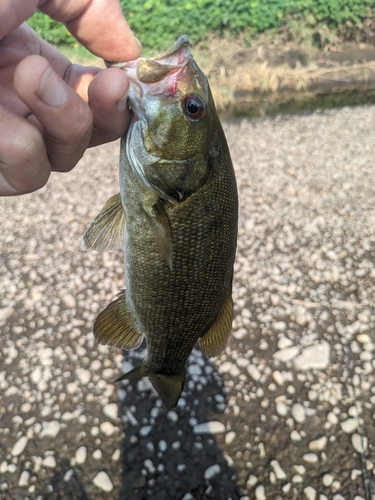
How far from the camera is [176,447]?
8.95ft

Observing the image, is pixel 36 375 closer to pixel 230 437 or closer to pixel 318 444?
pixel 230 437

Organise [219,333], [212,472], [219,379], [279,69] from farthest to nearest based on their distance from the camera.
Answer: [279,69] → [219,379] → [212,472] → [219,333]

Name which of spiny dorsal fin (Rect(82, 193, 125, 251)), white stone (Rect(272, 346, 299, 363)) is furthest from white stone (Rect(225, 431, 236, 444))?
spiny dorsal fin (Rect(82, 193, 125, 251))

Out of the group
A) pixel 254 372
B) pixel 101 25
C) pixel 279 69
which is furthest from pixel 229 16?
pixel 101 25

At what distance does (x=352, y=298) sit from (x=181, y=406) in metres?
1.87

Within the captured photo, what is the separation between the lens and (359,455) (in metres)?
2.65

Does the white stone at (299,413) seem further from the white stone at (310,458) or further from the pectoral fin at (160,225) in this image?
the pectoral fin at (160,225)

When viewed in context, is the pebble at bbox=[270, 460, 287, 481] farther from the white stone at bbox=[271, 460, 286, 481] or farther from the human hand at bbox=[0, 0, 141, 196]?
the human hand at bbox=[0, 0, 141, 196]

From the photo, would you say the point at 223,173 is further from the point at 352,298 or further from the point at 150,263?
the point at 352,298

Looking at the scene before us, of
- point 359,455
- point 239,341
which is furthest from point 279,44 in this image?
point 359,455

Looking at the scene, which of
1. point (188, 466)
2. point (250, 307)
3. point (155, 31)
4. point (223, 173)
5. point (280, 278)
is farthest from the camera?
point (155, 31)

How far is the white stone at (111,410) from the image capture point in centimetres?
290

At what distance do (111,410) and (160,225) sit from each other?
73.8 inches

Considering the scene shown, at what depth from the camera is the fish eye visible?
1.50m
